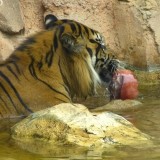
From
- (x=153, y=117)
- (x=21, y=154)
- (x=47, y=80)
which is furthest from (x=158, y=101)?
(x=21, y=154)

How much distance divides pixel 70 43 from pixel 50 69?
1.08ft

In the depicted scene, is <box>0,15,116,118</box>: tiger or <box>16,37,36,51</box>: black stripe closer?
<box>0,15,116,118</box>: tiger

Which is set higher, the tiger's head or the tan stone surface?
the tiger's head

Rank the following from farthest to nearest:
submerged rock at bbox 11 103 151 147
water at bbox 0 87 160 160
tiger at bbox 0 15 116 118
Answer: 1. tiger at bbox 0 15 116 118
2. submerged rock at bbox 11 103 151 147
3. water at bbox 0 87 160 160

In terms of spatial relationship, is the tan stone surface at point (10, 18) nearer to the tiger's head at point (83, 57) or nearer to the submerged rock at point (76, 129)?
the tiger's head at point (83, 57)

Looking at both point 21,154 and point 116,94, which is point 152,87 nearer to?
point 116,94

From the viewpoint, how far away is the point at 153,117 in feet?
20.6

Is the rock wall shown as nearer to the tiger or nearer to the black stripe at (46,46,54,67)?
the tiger

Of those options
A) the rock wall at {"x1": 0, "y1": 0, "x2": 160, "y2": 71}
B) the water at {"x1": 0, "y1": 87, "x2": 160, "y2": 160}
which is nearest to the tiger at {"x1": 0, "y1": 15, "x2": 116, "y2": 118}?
the water at {"x1": 0, "y1": 87, "x2": 160, "y2": 160}

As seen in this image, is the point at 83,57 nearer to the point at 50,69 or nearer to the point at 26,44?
the point at 50,69

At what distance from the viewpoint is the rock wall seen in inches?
375

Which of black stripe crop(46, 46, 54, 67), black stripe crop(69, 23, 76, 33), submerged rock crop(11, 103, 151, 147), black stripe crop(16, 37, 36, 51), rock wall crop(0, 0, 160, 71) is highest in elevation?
black stripe crop(69, 23, 76, 33)

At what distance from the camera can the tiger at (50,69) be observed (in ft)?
19.6

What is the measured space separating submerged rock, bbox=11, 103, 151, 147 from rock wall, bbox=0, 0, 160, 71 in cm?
416
